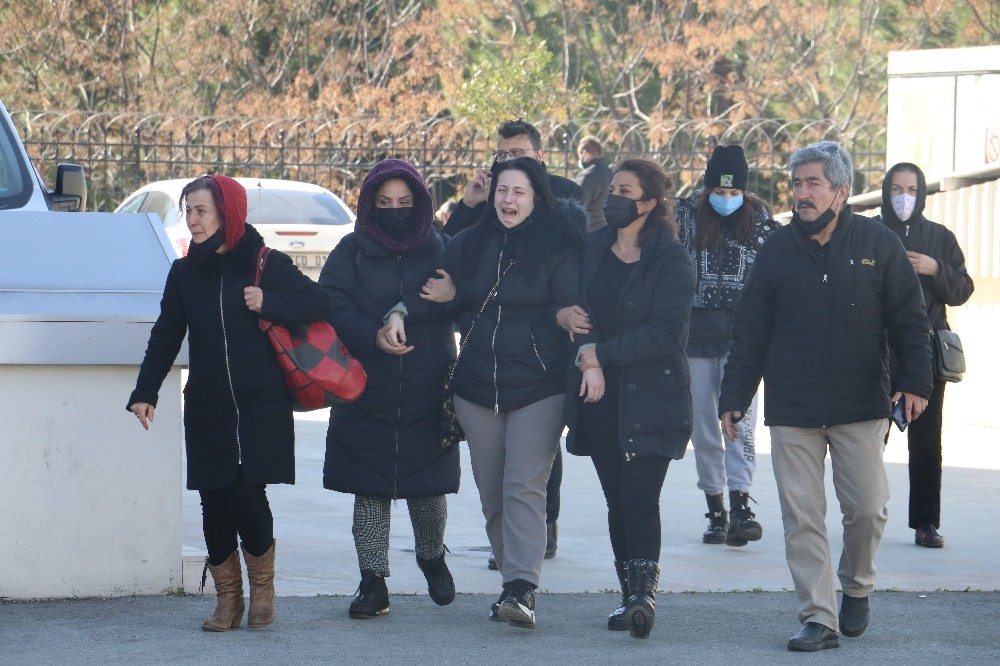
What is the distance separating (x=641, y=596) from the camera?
19.6 ft

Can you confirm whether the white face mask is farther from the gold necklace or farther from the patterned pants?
the patterned pants

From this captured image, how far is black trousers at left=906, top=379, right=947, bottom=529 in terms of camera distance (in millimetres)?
7965

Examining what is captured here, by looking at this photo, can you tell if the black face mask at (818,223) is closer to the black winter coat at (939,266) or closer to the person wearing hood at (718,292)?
the black winter coat at (939,266)

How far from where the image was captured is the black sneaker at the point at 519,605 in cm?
599

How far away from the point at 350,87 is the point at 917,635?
26.3 meters

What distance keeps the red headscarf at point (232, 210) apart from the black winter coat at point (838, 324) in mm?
1717

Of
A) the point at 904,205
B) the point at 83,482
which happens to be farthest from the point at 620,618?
the point at 904,205

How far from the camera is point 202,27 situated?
102 feet

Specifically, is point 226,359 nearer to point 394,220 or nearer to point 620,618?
point 394,220

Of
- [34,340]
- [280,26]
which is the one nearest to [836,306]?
[34,340]

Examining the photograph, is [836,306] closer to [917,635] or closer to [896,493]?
[917,635]


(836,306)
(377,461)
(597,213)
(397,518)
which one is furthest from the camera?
(597,213)

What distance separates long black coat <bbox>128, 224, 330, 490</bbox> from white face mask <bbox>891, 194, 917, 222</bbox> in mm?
3153

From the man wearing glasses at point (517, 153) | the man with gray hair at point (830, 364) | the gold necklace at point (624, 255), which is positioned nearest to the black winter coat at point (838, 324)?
the man with gray hair at point (830, 364)
